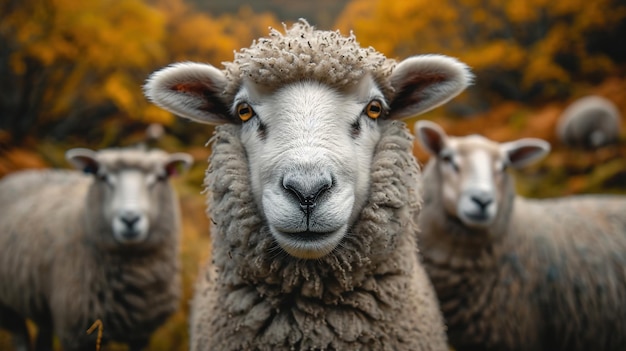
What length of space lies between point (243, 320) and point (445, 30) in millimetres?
16042

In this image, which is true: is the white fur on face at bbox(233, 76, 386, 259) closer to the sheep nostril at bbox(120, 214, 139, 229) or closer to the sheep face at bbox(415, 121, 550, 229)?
the sheep face at bbox(415, 121, 550, 229)

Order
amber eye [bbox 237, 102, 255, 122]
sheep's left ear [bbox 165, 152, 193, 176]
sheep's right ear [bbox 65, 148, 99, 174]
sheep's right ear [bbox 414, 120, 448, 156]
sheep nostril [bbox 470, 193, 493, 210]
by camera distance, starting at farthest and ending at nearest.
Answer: sheep's left ear [bbox 165, 152, 193, 176], sheep's right ear [bbox 65, 148, 99, 174], sheep's right ear [bbox 414, 120, 448, 156], sheep nostril [bbox 470, 193, 493, 210], amber eye [bbox 237, 102, 255, 122]

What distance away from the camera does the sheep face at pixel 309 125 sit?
146 centimetres

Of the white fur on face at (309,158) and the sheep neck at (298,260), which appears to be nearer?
the white fur on face at (309,158)

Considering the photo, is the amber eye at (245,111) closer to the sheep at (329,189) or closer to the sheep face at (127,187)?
the sheep at (329,189)

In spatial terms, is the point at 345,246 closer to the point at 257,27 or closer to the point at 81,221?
the point at 81,221

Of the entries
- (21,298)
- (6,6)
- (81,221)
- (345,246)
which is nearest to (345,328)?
(345,246)

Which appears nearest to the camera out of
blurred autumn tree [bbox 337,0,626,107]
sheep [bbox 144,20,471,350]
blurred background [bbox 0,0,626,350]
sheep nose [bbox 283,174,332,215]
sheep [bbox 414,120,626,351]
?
sheep nose [bbox 283,174,332,215]

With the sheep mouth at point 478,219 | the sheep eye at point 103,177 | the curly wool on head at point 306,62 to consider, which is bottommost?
the sheep mouth at point 478,219

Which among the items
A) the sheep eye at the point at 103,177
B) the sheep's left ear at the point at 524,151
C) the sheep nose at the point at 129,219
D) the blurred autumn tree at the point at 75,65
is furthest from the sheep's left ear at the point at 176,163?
the blurred autumn tree at the point at 75,65

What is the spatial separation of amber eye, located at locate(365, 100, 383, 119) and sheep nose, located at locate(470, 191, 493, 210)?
1.49 meters

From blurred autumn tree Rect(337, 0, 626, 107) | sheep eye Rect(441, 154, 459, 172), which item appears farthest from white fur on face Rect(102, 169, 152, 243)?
blurred autumn tree Rect(337, 0, 626, 107)

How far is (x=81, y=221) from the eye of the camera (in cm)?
371

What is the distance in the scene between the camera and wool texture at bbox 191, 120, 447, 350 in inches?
66.4
